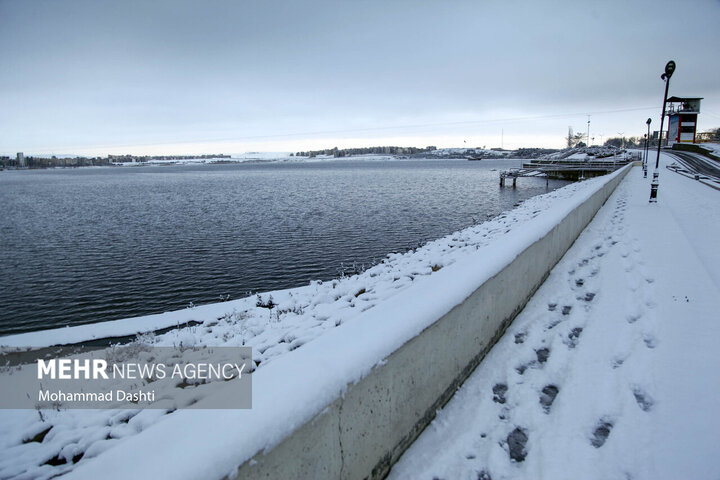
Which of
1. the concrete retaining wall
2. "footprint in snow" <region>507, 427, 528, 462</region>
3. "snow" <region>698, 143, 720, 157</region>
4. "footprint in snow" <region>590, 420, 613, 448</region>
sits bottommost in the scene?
"footprint in snow" <region>507, 427, 528, 462</region>

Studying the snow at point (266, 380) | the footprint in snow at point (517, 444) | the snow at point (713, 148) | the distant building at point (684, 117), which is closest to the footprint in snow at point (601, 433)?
the footprint in snow at point (517, 444)

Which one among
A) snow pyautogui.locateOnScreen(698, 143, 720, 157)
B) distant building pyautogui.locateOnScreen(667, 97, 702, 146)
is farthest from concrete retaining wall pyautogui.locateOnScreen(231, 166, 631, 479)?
distant building pyautogui.locateOnScreen(667, 97, 702, 146)

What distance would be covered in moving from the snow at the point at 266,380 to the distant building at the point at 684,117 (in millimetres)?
81081

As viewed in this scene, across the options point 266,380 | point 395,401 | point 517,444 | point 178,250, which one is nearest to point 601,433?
point 517,444

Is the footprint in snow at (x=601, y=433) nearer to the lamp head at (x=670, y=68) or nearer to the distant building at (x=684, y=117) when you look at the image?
the lamp head at (x=670, y=68)

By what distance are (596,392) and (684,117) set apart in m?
91.0

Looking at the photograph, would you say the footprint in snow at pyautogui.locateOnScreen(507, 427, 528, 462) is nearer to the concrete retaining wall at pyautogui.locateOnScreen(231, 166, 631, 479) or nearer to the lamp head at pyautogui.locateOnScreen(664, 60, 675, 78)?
the concrete retaining wall at pyautogui.locateOnScreen(231, 166, 631, 479)

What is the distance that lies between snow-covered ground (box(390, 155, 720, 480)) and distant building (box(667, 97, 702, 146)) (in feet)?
270

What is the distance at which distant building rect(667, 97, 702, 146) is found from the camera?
67375mm

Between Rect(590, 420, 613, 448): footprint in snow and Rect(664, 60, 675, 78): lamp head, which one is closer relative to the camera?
Rect(590, 420, 613, 448): footprint in snow

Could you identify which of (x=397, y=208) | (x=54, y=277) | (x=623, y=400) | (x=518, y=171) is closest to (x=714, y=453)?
(x=623, y=400)

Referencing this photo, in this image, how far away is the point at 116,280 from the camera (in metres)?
16.0

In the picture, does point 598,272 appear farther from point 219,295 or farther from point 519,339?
point 219,295

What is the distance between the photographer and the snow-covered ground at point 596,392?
3.01 m
